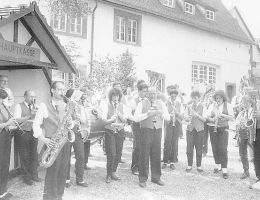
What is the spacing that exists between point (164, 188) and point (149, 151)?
0.78 meters

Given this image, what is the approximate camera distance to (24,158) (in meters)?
7.22

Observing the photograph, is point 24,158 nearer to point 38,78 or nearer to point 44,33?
point 38,78

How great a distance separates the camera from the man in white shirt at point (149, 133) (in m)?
7.23

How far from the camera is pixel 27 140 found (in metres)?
7.21

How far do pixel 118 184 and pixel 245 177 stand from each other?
2.91 meters

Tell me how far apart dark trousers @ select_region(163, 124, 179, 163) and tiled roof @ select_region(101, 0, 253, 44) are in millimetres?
9739

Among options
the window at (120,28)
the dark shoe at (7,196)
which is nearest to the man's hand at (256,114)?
the dark shoe at (7,196)

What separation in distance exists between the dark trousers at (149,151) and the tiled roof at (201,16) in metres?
11.0

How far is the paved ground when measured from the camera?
261 inches

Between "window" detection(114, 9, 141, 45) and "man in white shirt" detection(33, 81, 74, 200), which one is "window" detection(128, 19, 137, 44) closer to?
"window" detection(114, 9, 141, 45)

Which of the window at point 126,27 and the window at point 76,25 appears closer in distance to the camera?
the window at point 76,25

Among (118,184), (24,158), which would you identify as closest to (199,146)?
(118,184)

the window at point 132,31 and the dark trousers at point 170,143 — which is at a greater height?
the window at point 132,31

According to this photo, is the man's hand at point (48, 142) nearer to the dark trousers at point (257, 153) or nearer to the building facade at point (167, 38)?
the dark trousers at point (257, 153)
